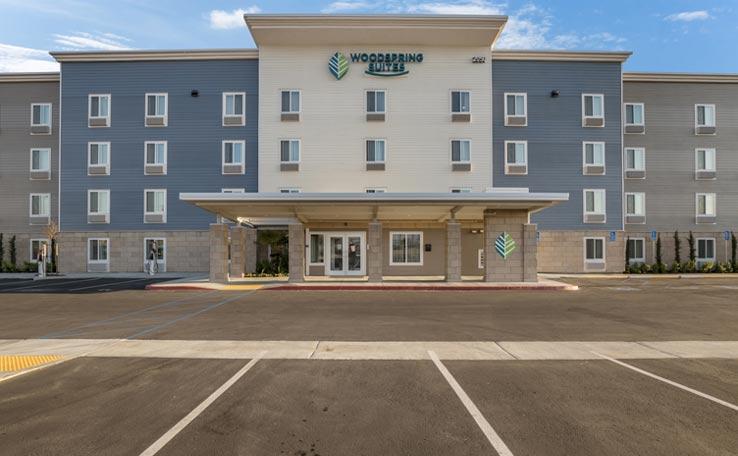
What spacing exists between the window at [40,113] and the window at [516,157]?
3242 cm

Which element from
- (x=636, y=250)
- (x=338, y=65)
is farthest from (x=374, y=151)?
(x=636, y=250)

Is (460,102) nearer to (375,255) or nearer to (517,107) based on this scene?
(517,107)

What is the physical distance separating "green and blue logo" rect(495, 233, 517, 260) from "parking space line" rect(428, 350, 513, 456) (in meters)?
14.8

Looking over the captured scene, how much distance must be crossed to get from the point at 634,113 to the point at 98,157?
1465 inches

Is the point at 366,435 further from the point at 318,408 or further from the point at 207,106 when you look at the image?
the point at 207,106

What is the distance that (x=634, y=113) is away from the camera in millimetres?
31047

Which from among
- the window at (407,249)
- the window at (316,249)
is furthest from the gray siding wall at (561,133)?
the window at (316,249)

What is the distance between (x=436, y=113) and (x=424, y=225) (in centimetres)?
756

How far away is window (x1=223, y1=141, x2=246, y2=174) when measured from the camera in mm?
29297

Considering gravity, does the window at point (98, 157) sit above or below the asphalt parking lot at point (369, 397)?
above

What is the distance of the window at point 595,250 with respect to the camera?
2938 cm

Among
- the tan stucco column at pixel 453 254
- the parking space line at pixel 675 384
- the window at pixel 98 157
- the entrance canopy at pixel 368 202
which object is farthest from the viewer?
the window at pixel 98 157

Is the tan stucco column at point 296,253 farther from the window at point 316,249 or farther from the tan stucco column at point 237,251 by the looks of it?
the window at point 316,249

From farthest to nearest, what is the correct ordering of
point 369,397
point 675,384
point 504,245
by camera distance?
1. point 504,245
2. point 675,384
3. point 369,397
